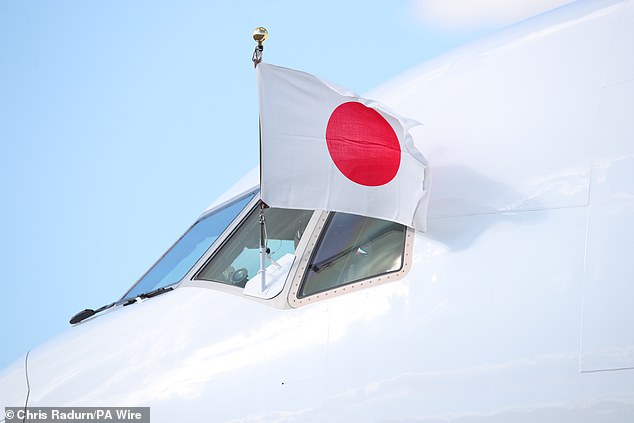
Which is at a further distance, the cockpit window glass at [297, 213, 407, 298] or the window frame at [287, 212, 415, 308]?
the cockpit window glass at [297, 213, 407, 298]

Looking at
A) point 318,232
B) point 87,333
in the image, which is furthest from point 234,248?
point 87,333

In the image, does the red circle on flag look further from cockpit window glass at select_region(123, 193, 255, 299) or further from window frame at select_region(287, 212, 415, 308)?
cockpit window glass at select_region(123, 193, 255, 299)

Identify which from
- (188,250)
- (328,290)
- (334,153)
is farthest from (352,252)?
(188,250)

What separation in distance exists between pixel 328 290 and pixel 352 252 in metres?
0.34

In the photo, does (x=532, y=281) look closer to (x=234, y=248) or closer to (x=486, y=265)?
(x=486, y=265)

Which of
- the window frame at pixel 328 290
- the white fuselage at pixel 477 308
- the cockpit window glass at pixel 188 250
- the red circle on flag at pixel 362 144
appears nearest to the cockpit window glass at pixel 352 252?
the window frame at pixel 328 290

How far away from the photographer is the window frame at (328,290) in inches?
215

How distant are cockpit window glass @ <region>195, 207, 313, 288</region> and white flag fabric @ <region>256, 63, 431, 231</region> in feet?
2.50

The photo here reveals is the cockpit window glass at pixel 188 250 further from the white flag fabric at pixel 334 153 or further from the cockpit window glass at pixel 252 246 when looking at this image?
the white flag fabric at pixel 334 153

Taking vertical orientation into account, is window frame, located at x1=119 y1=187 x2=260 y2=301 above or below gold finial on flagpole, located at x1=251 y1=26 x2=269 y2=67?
below

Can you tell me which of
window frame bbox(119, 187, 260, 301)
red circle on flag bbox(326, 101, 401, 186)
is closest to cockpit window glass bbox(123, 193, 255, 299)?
window frame bbox(119, 187, 260, 301)

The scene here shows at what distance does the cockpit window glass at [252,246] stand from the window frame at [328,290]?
0.13 m

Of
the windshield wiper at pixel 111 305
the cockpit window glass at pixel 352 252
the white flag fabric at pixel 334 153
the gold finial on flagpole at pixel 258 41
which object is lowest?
the windshield wiper at pixel 111 305

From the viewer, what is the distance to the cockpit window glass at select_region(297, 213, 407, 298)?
5.59m
